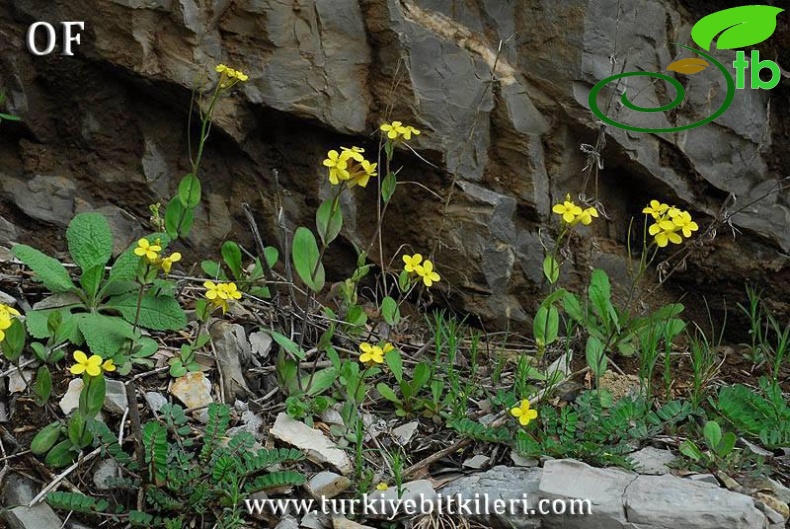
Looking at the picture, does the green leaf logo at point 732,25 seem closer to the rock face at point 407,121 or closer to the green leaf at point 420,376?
the rock face at point 407,121

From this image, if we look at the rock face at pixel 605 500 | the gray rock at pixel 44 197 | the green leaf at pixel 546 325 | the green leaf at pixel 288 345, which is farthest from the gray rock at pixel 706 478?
the gray rock at pixel 44 197

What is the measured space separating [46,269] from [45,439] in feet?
2.25

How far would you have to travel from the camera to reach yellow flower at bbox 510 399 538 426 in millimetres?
2852

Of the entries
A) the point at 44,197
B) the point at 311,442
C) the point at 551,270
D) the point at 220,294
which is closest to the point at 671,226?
the point at 551,270

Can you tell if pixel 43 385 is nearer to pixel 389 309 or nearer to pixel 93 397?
pixel 93 397

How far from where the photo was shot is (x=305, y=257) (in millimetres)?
3266

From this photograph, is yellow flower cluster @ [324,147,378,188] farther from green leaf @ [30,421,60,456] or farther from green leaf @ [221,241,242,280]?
green leaf @ [30,421,60,456]

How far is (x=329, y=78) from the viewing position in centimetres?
366

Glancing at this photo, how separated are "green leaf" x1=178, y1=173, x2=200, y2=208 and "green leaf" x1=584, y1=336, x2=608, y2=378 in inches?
59.7

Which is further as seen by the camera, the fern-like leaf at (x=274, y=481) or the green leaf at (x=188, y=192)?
the green leaf at (x=188, y=192)

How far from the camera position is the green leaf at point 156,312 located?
10.4 ft

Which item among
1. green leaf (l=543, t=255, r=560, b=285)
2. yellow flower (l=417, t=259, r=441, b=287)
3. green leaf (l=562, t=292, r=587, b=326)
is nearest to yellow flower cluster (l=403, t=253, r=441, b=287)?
yellow flower (l=417, t=259, r=441, b=287)

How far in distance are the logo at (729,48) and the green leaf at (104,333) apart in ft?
6.65

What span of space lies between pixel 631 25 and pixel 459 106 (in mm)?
757
